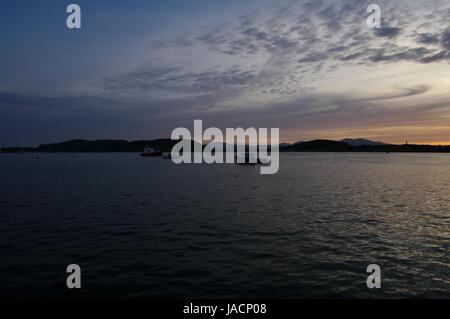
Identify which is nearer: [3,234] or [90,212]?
[3,234]

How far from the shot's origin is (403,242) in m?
21.1

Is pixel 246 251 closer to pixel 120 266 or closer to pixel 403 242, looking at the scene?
pixel 120 266

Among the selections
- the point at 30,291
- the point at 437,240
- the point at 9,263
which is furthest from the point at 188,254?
the point at 437,240

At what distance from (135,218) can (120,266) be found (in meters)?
11.9

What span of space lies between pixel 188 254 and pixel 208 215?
1119 cm

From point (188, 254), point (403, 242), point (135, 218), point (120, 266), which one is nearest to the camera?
point (120, 266)

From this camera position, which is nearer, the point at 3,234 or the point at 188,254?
the point at 188,254
